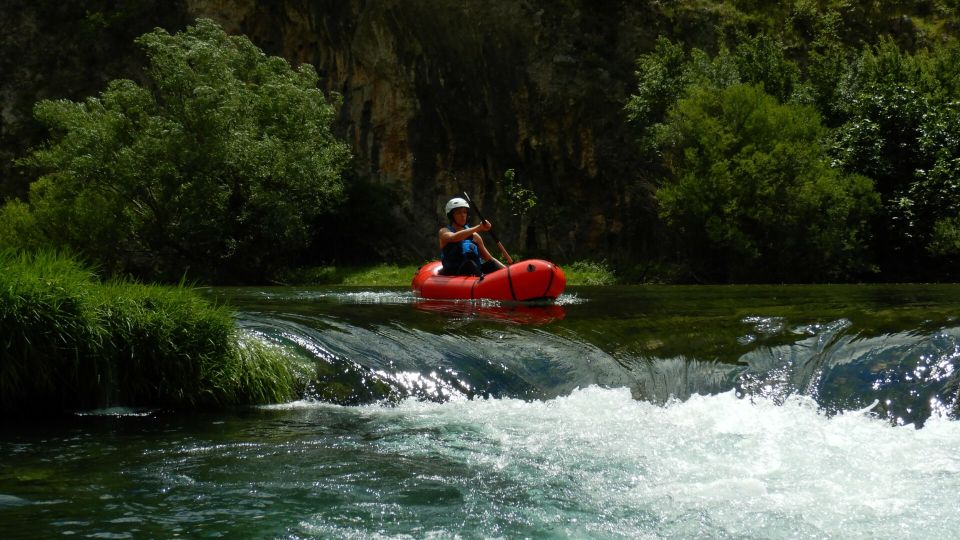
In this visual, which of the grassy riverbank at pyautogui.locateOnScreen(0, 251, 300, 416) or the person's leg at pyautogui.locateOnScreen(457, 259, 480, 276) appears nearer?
the grassy riverbank at pyautogui.locateOnScreen(0, 251, 300, 416)

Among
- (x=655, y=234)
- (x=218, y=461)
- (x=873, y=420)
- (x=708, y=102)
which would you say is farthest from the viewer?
(x=655, y=234)

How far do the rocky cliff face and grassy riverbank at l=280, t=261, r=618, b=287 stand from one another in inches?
113

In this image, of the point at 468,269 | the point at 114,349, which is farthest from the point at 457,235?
the point at 114,349

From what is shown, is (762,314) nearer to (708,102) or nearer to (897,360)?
(897,360)

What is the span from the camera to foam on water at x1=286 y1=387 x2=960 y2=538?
4617 millimetres

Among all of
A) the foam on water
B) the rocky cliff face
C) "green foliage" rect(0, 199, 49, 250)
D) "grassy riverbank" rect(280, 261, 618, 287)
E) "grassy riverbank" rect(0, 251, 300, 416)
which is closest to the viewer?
the foam on water

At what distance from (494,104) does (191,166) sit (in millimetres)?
11505

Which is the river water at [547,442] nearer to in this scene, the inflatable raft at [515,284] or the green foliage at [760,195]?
the inflatable raft at [515,284]

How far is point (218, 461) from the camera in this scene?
5762mm

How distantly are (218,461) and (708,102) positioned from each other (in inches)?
821

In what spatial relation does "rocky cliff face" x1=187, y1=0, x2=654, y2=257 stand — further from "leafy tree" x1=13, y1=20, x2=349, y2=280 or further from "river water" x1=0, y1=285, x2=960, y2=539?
"river water" x1=0, y1=285, x2=960, y2=539

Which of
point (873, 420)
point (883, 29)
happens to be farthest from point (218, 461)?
point (883, 29)

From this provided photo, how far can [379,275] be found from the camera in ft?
95.5

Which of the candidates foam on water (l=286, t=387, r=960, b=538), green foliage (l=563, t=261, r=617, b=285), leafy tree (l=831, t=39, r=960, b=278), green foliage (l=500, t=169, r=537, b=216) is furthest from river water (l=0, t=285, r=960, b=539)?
green foliage (l=500, t=169, r=537, b=216)
